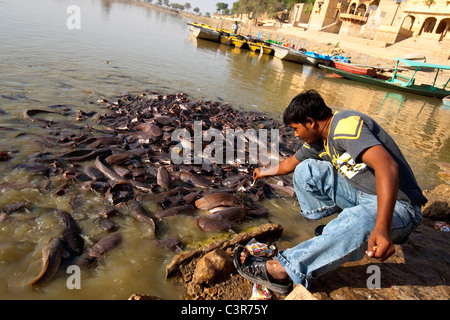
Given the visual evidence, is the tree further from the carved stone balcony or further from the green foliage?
the carved stone balcony

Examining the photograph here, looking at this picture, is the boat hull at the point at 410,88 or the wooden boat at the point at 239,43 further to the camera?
the wooden boat at the point at 239,43

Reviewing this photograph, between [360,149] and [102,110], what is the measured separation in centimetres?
721

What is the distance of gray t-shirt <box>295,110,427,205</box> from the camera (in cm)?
257

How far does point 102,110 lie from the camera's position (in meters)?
7.82

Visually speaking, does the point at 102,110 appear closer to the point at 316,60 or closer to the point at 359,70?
the point at 359,70

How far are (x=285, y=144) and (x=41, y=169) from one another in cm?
592

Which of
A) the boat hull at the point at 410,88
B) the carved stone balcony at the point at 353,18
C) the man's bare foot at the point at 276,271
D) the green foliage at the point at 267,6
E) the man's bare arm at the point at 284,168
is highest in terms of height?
the green foliage at the point at 267,6

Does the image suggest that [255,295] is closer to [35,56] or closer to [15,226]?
[15,226]

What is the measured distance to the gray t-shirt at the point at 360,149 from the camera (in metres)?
2.57

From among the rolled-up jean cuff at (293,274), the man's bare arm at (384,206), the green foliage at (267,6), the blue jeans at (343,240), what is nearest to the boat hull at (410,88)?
the blue jeans at (343,240)

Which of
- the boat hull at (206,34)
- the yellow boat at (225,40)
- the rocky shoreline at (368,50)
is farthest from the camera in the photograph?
the yellow boat at (225,40)

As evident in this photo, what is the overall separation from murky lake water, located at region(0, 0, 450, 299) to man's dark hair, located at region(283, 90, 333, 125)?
2029 millimetres

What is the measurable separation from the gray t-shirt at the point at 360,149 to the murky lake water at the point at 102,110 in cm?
164

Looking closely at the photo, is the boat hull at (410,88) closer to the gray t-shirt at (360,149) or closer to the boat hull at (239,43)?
the boat hull at (239,43)
